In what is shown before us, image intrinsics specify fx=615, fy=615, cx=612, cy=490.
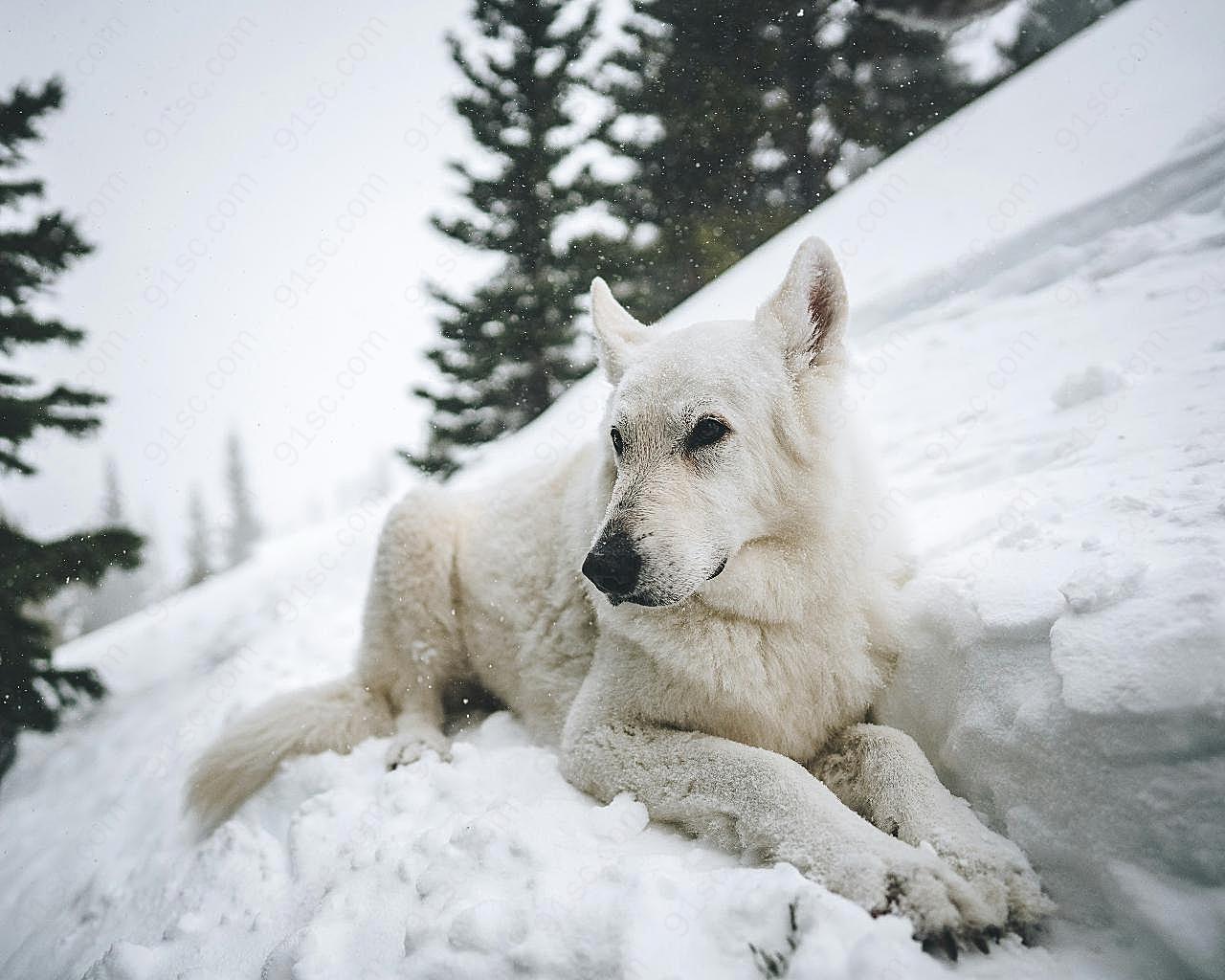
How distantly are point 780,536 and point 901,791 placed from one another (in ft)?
3.02

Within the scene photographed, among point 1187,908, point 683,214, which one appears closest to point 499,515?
point 1187,908

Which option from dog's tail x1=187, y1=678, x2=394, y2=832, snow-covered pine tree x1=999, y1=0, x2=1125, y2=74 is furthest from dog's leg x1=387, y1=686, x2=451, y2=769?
snow-covered pine tree x1=999, y1=0, x2=1125, y2=74

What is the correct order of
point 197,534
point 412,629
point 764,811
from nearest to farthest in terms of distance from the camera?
point 764,811, point 412,629, point 197,534

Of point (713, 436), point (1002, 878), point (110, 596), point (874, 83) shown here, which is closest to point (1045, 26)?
point (874, 83)

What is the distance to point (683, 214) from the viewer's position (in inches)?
477

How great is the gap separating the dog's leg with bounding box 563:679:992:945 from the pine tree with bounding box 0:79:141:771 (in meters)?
7.15

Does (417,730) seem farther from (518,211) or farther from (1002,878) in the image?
(518,211)

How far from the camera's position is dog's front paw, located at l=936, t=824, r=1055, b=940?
1521 millimetres

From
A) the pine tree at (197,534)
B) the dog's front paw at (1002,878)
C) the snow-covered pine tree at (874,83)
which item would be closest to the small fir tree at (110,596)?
the pine tree at (197,534)

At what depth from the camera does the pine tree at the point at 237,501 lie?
1813 inches

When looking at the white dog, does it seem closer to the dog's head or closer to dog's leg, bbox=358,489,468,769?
the dog's head

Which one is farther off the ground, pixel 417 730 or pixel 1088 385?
pixel 1088 385

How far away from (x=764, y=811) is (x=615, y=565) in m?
0.86

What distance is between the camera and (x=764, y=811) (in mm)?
1836
